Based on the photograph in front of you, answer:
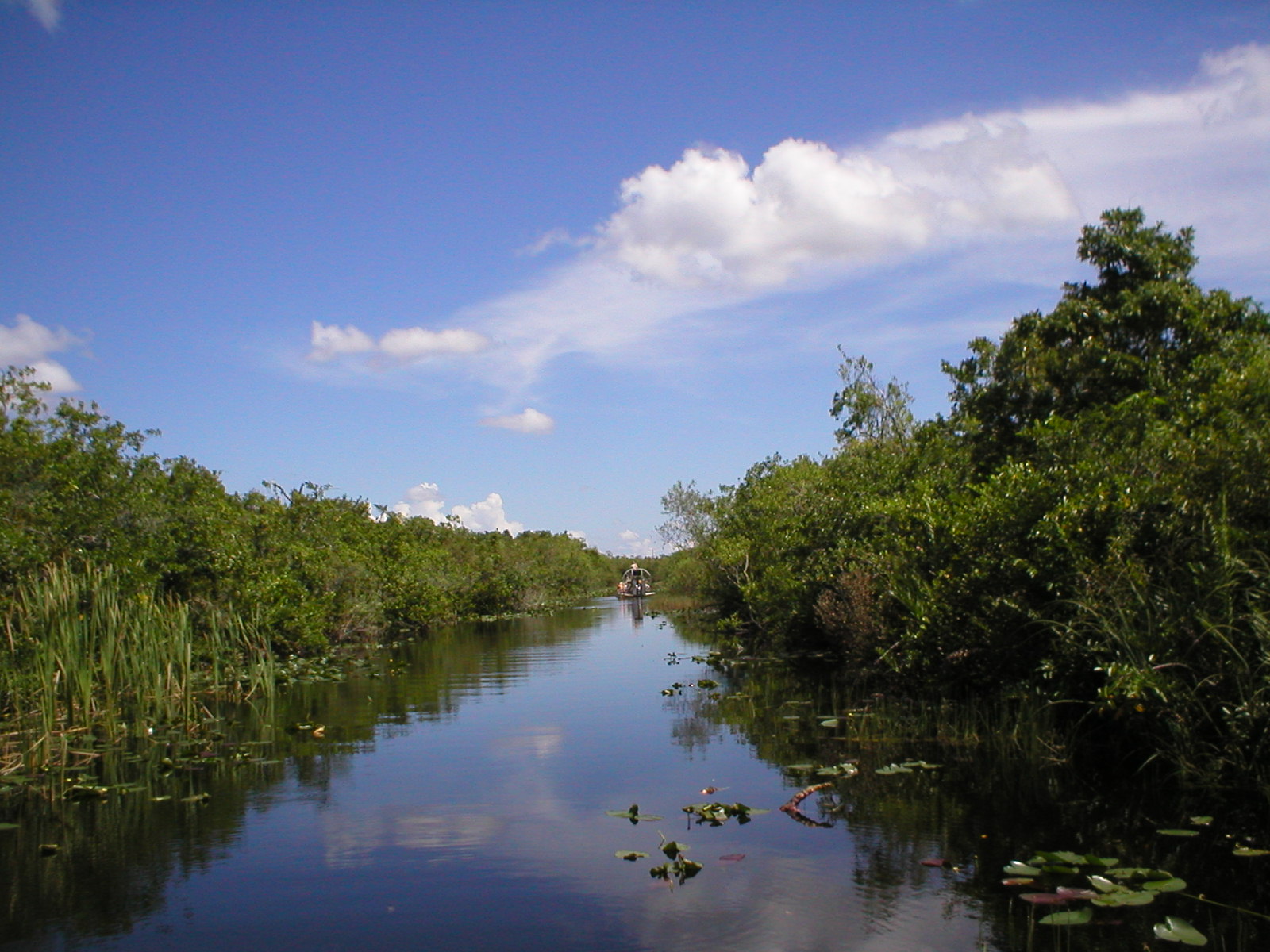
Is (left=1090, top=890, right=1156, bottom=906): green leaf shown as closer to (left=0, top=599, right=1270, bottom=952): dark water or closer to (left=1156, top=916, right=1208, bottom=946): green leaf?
(left=0, top=599, right=1270, bottom=952): dark water

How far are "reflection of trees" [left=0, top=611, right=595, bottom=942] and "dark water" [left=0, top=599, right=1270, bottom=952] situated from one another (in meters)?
0.04

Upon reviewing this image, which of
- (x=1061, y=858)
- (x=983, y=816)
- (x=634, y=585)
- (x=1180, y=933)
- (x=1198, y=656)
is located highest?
(x=1198, y=656)

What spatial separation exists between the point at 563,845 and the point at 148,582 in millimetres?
10738

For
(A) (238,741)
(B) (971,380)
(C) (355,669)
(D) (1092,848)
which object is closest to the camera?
(D) (1092,848)

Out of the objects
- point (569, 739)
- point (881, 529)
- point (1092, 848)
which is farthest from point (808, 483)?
point (1092, 848)

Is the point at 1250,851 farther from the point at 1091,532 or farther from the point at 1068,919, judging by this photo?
the point at 1091,532

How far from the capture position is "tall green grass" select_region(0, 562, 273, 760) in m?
11.7

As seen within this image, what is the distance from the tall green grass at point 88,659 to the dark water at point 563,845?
627mm

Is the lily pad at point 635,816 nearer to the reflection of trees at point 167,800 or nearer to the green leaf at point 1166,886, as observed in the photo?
the reflection of trees at point 167,800

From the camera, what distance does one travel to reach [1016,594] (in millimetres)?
12008

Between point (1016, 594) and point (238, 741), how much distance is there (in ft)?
35.4

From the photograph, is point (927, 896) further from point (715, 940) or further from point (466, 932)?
point (466, 932)

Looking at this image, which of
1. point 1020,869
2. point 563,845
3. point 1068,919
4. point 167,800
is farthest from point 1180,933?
point 167,800

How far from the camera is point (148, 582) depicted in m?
16.5
